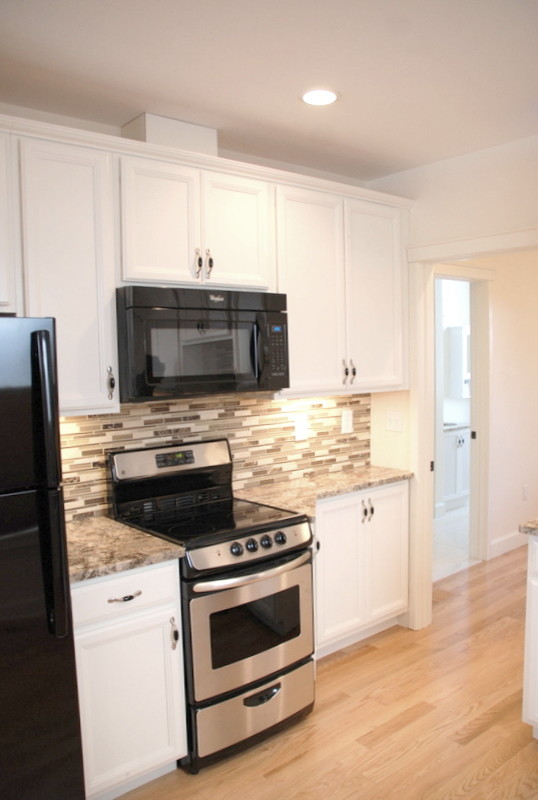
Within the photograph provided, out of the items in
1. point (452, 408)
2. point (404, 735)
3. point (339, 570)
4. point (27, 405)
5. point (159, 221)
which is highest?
point (159, 221)

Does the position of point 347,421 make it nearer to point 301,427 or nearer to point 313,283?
point 301,427

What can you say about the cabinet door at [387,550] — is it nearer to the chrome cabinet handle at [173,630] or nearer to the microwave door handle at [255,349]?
the microwave door handle at [255,349]

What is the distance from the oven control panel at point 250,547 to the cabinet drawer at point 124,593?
0.10 m

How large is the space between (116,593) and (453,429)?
4452 mm

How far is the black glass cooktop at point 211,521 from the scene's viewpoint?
2371mm

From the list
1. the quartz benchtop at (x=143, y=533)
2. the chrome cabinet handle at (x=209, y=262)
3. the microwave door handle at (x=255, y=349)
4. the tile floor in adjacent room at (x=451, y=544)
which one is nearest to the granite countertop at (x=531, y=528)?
the quartz benchtop at (x=143, y=533)

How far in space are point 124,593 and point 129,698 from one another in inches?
14.7

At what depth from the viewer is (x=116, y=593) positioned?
6.94 feet

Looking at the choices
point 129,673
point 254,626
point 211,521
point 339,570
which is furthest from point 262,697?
point 339,570

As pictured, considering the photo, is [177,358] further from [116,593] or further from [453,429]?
[453,429]

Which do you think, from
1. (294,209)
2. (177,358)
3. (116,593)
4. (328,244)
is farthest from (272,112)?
(116,593)

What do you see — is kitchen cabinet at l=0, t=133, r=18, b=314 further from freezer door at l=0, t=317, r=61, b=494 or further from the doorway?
the doorway

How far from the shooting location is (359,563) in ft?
10.6

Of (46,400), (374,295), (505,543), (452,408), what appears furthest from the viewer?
(452,408)
